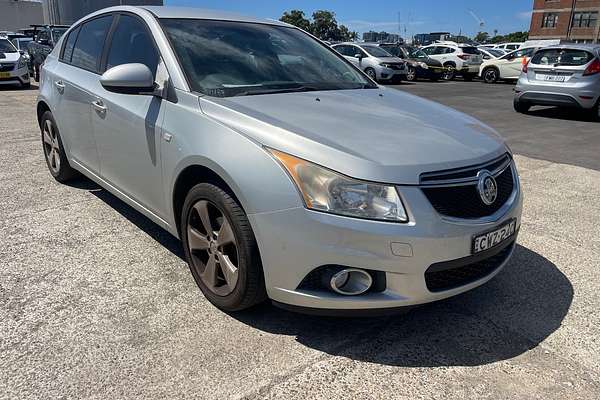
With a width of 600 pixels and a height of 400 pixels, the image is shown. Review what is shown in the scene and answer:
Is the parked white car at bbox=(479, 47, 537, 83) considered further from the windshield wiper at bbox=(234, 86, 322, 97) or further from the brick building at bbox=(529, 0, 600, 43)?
the brick building at bbox=(529, 0, 600, 43)

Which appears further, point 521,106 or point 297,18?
point 297,18

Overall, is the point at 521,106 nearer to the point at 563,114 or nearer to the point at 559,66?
the point at 563,114

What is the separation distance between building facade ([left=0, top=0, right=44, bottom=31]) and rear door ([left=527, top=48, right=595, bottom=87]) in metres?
75.5

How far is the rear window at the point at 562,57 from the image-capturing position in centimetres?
1030

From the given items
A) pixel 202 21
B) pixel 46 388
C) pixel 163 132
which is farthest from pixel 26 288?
pixel 202 21

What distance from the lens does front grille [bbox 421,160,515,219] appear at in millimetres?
2268

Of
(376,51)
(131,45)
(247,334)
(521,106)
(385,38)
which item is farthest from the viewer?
(385,38)

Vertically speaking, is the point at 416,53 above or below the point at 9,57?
below

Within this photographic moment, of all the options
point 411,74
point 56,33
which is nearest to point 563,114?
point 411,74

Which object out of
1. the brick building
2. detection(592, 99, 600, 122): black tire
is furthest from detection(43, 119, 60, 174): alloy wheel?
the brick building

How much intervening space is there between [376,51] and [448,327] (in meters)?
19.1

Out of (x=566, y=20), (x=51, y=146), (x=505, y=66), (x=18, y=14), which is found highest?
(x=18, y=14)

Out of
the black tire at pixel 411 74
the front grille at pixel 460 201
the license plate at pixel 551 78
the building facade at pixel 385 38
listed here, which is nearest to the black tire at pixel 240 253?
the front grille at pixel 460 201

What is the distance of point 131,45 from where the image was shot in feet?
11.4
